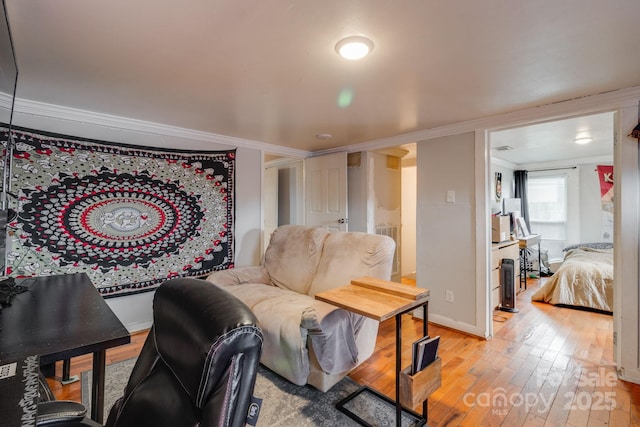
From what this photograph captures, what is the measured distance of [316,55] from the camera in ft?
5.31

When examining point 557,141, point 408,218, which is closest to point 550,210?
point 557,141

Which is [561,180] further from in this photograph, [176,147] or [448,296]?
[176,147]

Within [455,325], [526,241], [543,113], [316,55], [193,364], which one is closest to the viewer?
[193,364]

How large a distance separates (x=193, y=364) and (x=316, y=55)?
157 centimetres

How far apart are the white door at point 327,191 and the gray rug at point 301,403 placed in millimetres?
2097

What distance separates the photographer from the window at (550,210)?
5.32 meters

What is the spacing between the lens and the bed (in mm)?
3342

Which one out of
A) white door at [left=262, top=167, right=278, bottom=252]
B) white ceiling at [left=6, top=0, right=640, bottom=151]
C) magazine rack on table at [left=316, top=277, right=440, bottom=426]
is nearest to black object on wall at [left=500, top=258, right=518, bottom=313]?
white ceiling at [left=6, top=0, right=640, bottom=151]

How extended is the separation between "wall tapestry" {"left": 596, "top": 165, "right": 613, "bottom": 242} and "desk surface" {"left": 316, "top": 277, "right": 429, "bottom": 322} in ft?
16.7

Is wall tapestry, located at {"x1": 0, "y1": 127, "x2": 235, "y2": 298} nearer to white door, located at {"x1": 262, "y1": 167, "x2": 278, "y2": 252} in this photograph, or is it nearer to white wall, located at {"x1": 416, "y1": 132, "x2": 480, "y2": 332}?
white door, located at {"x1": 262, "y1": 167, "x2": 278, "y2": 252}

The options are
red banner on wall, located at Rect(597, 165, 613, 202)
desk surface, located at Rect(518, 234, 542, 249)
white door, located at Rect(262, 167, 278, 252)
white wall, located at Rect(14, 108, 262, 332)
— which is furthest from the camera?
white door, located at Rect(262, 167, 278, 252)

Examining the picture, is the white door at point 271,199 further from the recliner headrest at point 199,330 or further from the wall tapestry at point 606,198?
the wall tapestry at point 606,198

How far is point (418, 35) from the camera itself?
1.42 meters

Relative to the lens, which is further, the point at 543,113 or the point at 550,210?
the point at 550,210
